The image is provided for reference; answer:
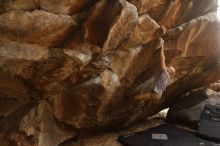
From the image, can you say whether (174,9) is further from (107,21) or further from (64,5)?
(64,5)

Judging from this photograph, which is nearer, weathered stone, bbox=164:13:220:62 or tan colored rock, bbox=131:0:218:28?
tan colored rock, bbox=131:0:218:28

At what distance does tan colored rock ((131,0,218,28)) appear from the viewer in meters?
5.57

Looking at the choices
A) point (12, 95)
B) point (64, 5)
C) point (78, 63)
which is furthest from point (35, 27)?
point (12, 95)

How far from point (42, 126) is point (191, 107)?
144 inches

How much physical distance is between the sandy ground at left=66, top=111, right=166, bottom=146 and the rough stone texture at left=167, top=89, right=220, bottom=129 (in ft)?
1.20

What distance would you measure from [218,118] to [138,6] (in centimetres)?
321

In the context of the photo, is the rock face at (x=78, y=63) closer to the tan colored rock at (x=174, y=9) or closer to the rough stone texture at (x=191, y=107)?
the tan colored rock at (x=174, y=9)

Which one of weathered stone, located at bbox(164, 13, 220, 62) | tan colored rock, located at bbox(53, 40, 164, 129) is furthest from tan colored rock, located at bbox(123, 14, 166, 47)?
weathered stone, located at bbox(164, 13, 220, 62)

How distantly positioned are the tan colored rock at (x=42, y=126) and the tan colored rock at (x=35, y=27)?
110cm

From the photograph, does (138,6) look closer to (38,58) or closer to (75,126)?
(38,58)

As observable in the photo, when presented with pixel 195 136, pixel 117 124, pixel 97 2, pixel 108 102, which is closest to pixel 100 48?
pixel 97 2

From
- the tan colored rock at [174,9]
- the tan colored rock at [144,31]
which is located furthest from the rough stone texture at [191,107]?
the tan colored rock at [144,31]

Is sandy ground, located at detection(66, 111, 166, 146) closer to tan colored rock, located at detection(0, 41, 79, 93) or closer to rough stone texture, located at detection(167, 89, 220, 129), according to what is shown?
rough stone texture, located at detection(167, 89, 220, 129)

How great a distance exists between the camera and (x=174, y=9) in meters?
6.28
